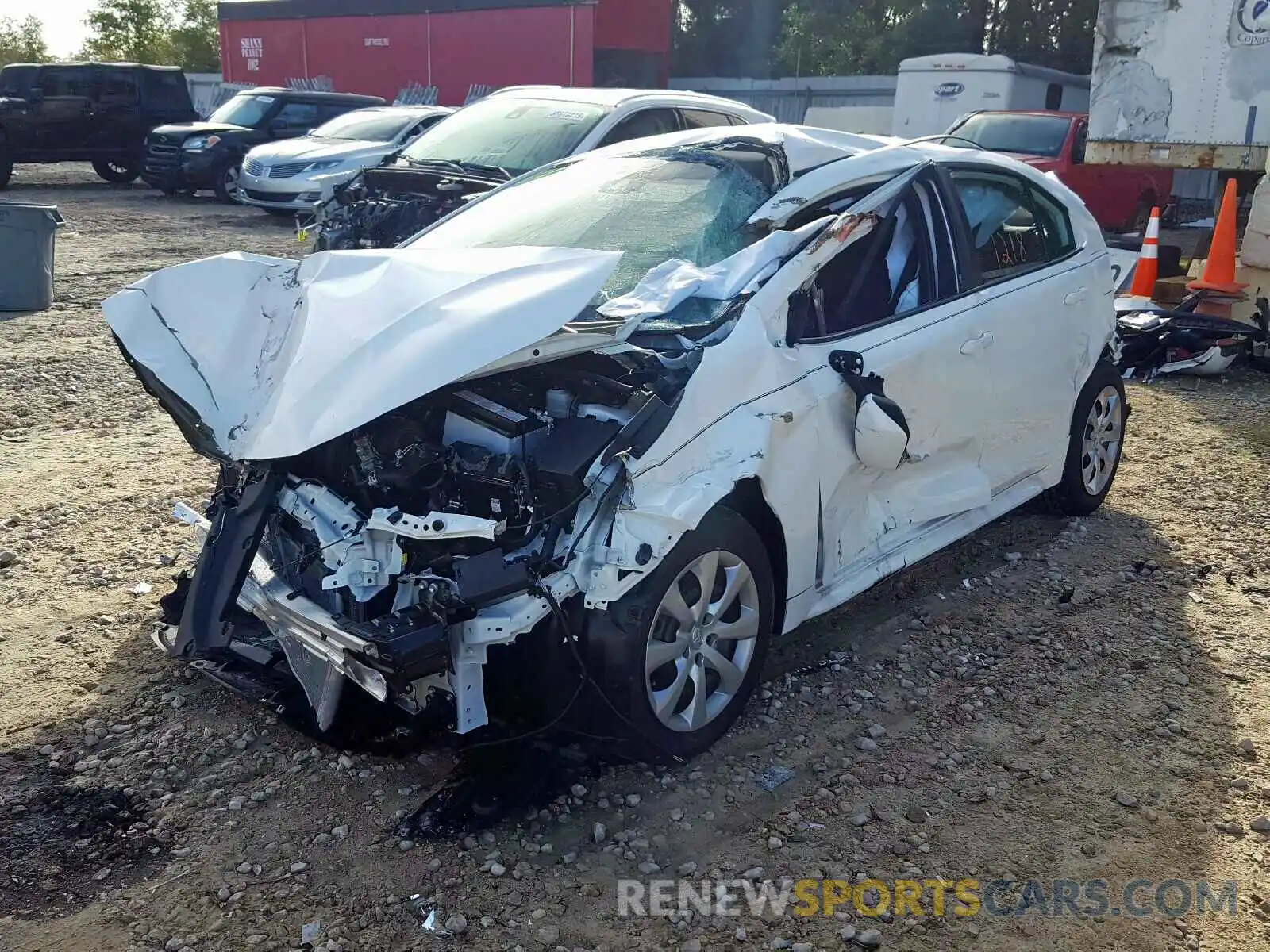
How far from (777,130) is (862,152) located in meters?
0.34

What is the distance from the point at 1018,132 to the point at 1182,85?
2905mm

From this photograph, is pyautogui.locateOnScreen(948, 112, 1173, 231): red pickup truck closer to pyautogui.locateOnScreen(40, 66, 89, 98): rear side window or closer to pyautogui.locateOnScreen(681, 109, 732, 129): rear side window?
pyautogui.locateOnScreen(681, 109, 732, 129): rear side window

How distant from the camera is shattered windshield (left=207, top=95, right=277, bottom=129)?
17.6m

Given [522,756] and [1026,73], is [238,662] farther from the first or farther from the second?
[1026,73]

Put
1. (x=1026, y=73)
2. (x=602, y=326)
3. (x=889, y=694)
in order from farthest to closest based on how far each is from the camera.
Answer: (x=1026, y=73), (x=889, y=694), (x=602, y=326)

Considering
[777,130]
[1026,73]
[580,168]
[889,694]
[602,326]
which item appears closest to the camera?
[602,326]

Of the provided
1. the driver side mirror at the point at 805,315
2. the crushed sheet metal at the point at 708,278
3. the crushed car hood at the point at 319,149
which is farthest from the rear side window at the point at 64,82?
the driver side mirror at the point at 805,315

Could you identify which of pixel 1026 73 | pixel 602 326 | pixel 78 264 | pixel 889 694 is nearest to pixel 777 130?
pixel 602 326

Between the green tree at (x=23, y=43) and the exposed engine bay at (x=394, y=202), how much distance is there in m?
37.3

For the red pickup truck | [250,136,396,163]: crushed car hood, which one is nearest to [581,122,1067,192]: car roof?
the red pickup truck

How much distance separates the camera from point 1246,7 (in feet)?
32.9

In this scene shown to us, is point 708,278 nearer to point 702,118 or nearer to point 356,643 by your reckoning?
point 356,643

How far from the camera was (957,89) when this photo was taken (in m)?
18.5

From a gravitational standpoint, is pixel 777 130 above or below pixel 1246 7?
below
